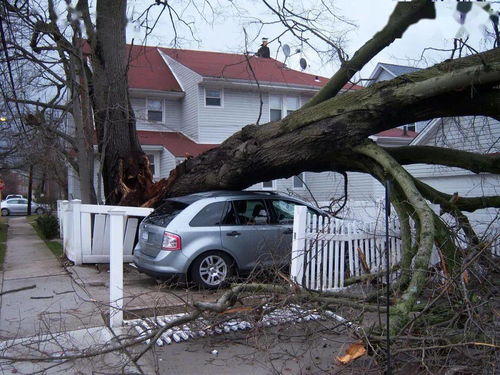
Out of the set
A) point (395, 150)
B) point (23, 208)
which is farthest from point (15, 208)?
point (395, 150)

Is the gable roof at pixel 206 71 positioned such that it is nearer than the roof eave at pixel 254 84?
No

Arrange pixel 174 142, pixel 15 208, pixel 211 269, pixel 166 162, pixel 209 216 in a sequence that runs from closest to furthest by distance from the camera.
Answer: pixel 211 269 → pixel 209 216 → pixel 166 162 → pixel 174 142 → pixel 15 208

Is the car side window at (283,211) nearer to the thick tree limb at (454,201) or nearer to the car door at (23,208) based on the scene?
the thick tree limb at (454,201)

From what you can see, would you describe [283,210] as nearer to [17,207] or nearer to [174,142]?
[174,142]

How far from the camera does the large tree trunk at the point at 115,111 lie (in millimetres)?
11258

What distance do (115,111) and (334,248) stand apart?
6337mm

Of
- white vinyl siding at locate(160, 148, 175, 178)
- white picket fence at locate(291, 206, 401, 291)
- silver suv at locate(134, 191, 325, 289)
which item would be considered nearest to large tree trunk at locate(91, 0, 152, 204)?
silver suv at locate(134, 191, 325, 289)

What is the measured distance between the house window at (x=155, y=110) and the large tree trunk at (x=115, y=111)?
10803 millimetres

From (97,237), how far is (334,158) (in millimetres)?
5418

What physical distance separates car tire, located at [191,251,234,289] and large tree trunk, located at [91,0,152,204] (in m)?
3.86

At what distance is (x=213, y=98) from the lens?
2212cm

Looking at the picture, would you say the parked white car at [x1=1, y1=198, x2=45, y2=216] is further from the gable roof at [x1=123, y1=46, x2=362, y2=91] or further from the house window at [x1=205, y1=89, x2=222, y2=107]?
the house window at [x1=205, y1=89, x2=222, y2=107]

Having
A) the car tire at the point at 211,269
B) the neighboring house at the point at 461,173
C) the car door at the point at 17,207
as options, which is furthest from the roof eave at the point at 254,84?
the car door at the point at 17,207

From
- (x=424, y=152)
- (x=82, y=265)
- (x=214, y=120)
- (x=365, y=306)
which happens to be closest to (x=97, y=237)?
(x=82, y=265)
